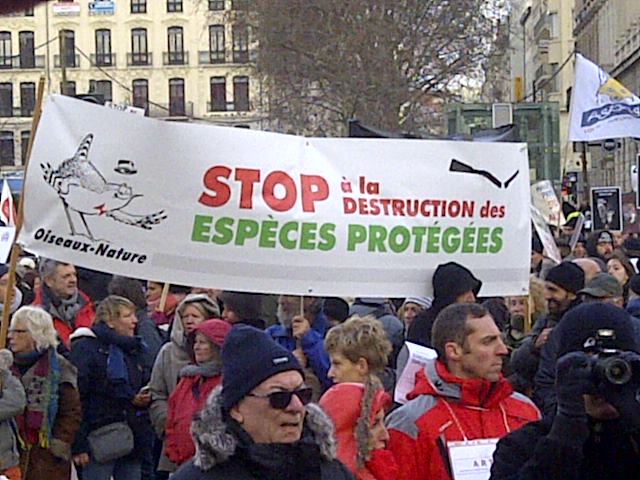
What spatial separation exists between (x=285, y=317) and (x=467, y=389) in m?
3.29

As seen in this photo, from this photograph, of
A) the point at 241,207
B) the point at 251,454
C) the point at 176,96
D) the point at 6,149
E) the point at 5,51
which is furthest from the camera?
the point at 176,96

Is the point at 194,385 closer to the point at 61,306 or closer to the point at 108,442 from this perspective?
the point at 108,442

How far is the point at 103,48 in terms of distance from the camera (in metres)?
93.4

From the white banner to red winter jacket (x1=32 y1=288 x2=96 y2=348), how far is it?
1.72 m

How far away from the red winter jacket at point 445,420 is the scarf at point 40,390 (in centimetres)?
291

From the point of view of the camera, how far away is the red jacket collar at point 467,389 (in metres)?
5.24

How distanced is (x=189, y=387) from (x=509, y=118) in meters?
18.6

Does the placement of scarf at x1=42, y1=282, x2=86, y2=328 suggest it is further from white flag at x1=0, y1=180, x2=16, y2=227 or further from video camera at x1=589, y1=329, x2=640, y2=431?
white flag at x1=0, y1=180, x2=16, y2=227

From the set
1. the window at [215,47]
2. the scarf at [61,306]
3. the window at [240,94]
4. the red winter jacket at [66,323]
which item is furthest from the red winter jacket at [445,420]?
the window at [215,47]

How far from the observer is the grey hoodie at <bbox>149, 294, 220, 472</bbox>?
8008mm

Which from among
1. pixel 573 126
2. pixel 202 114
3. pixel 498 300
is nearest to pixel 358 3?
pixel 573 126

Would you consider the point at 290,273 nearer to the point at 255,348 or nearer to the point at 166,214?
the point at 166,214

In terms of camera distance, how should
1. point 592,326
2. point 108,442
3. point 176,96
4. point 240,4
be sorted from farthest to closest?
point 176,96 < point 240,4 < point 108,442 < point 592,326

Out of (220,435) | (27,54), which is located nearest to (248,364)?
(220,435)
